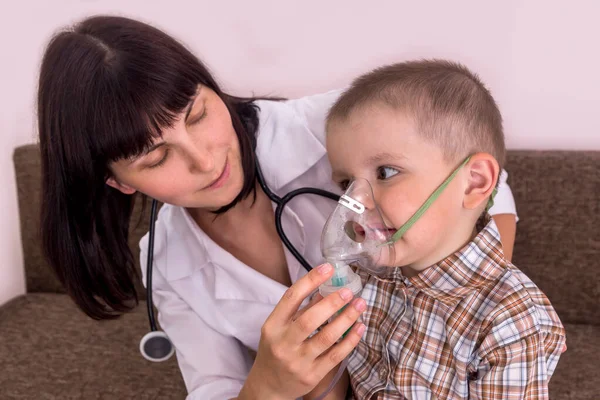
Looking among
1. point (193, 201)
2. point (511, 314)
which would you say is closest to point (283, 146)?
point (193, 201)

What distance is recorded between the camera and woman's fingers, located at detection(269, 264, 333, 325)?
94 centimetres

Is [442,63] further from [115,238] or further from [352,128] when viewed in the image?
[115,238]

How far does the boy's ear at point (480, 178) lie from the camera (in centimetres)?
103

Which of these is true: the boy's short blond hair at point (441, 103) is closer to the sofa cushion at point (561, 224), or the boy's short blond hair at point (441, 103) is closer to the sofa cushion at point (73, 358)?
the sofa cushion at point (561, 224)

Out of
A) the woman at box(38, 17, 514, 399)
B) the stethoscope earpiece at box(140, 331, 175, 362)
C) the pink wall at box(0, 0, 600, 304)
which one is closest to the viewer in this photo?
the woman at box(38, 17, 514, 399)

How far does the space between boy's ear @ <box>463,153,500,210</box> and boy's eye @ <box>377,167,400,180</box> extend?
0.14 metres

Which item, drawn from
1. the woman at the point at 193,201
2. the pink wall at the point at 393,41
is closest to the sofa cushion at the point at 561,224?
the pink wall at the point at 393,41

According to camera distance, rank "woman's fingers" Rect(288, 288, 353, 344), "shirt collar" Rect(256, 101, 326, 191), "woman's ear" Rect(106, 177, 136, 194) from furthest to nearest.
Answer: "shirt collar" Rect(256, 101, 326, 191)
"woman's ear" Rect(106, 177, 136, 194)
"woman's fingers" Rect(288, 288, 353, 344)

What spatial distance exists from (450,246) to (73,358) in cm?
141

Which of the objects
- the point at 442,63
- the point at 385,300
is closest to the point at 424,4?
the point at 442,63

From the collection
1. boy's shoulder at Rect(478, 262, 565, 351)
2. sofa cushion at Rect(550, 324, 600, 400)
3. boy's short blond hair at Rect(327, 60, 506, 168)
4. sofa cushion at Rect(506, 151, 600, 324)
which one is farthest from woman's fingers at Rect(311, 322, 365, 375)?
sofa cushion at Rect(506, 151, 600, 324)

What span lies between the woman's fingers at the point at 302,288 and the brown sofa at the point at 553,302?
86 cm

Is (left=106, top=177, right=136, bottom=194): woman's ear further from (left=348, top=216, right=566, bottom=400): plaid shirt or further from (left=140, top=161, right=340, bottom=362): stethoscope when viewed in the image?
(left=348, top=216, right=566, bottom=400): plaid shirt

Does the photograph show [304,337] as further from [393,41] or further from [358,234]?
[393,41]
